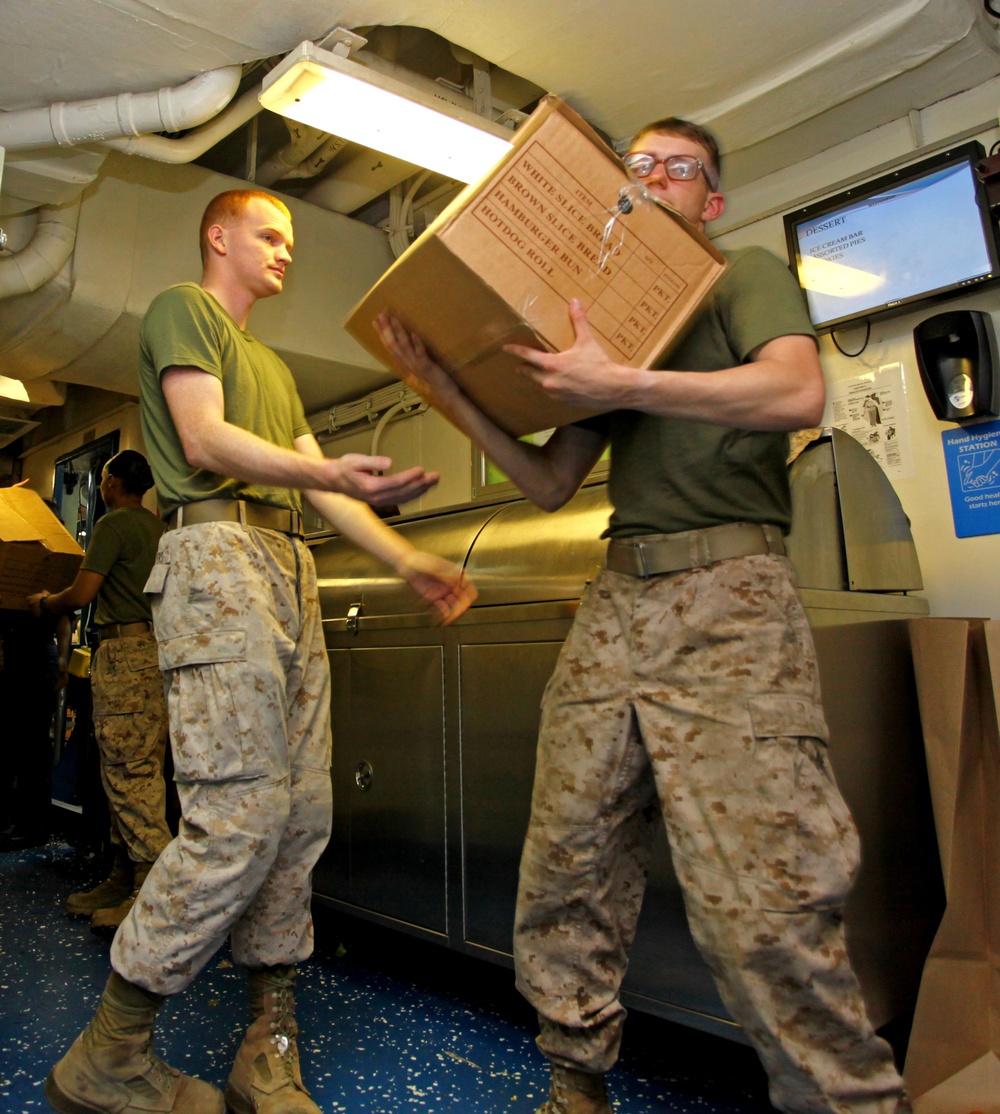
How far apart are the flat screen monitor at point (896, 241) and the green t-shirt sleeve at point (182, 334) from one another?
6.33 feet

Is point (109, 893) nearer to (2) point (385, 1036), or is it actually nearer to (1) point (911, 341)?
(2) point (385, 1036)

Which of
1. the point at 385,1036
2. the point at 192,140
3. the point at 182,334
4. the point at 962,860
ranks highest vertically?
the point at 192,140

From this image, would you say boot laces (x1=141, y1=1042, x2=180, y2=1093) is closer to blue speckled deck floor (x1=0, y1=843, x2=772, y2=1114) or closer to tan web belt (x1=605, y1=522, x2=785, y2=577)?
blue speckled deck floor (x1=0, y1=843, x2=772, y2=1114)

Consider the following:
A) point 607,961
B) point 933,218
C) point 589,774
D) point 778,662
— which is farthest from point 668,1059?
point 933,218

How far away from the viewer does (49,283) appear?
3.44 metres

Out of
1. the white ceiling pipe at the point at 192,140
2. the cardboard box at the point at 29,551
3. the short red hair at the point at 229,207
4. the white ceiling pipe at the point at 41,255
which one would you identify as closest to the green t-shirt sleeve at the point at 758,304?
the short red hair at the point at 229,207

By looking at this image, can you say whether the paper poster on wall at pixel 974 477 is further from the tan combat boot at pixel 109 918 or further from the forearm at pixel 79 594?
the forearm at pixel 79 594

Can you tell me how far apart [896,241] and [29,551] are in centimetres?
377

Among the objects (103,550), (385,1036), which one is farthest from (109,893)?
(385,1036)

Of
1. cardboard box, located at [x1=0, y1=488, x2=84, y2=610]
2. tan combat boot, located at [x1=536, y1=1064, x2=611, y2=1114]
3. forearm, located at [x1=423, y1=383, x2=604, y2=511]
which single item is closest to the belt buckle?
forearm, located at [x1=423, y1=383, x2=604, y2=511]

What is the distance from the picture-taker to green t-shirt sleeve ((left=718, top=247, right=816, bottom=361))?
121 centimetres

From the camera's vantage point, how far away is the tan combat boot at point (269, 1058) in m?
1.48

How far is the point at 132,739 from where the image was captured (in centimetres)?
304

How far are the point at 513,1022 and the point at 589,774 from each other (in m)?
1.12
